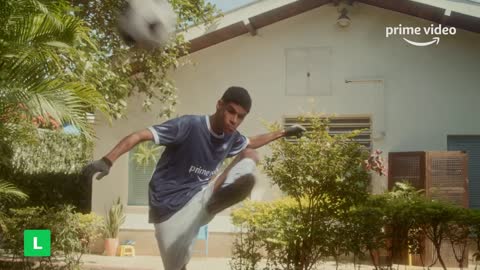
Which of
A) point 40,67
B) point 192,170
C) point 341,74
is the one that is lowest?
point 192,170

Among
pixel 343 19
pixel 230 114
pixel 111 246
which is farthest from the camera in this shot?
pixel 111 246

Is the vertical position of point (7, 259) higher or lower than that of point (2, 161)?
lower

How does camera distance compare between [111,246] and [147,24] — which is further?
[111,246]

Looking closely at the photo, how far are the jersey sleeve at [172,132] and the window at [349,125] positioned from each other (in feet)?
3.80

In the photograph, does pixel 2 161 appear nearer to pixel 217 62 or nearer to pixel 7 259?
pixel 7 259

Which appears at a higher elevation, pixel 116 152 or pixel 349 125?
pixel 349 125

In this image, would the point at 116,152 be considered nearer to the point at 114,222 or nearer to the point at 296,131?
the point at 114,222

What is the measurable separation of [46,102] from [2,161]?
183 centimetres

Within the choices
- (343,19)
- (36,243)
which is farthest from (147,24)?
(36,243)

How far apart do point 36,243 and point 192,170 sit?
2.33 m

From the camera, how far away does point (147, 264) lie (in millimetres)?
5480

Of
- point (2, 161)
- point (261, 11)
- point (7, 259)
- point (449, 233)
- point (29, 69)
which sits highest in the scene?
point (261, 11)

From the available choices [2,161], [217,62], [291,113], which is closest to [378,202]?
[291,113]

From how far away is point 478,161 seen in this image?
19.3 ft
